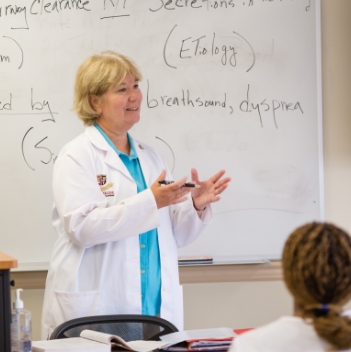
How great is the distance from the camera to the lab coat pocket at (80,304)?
2371 millimetres

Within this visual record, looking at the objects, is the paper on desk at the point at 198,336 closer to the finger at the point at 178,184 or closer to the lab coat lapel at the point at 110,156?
the finger at the point at 178,184

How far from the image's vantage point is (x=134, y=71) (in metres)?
2.64

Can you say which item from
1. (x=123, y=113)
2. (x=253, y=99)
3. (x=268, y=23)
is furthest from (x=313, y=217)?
(x=123, y=113)

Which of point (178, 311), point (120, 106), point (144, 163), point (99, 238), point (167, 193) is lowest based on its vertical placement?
point (178, 311)

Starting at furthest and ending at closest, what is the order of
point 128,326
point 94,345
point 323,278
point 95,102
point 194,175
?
point 95,102
point 194,175
point 128,326
point 94,345
point 323,278

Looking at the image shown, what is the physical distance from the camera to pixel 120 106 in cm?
259

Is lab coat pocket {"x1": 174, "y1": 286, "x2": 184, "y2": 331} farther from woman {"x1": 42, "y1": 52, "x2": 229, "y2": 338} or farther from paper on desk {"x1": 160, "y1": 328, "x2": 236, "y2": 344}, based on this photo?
paper on desk {"x1": 160, "y1": 328, "x2": 236, "y2": 344}

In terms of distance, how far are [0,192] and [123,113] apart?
0.91 meters

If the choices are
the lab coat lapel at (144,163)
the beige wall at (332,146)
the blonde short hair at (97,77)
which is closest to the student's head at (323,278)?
the lab coat lapel at (144,163)

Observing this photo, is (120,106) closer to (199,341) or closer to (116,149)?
(116,149)

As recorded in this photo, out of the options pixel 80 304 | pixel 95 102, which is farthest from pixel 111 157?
pixel 80 304

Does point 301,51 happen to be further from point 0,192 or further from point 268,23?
point 0,192

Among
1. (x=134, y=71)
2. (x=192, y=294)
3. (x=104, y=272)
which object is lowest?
(x=192, y=294)

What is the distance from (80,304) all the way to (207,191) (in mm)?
670
